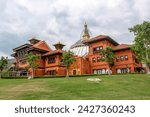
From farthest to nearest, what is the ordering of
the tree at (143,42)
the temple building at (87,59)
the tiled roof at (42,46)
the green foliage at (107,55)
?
the tiled roof at (42,46), the temple building at (87,59), the green foliage at (107,55), the tree at (143,42)

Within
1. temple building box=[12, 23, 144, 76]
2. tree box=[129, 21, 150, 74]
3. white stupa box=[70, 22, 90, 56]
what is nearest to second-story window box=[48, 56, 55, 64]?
temple building box=[12, 23, 144, 76]

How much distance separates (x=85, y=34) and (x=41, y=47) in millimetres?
30031

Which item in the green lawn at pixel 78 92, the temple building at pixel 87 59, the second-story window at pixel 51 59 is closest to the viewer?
the green lawn at pixel 78 92

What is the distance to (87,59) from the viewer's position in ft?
208

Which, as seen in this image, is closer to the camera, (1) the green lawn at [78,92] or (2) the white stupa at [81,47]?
(1) the green lawn at [78,92]

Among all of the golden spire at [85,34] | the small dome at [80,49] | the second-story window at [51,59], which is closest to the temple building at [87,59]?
the second-story window at [51,59]

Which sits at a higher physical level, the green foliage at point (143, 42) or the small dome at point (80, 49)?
the small dome at point (80, 49)

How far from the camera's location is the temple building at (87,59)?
5672cm

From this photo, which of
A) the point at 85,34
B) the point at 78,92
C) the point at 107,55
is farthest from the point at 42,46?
the point at 78,92

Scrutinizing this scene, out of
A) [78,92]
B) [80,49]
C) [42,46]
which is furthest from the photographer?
[80,49]

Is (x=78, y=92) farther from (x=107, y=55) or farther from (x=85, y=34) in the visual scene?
(x=85, y=34)

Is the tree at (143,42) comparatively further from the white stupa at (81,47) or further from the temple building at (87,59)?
the white stupa at (81,47)

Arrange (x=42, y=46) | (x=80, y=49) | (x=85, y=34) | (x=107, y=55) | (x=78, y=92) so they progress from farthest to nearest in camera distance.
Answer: (x=85, y=34) < (x=80, y=49) < (x=42, y=46) < (x=107, y=55) < (x=78, y=92)

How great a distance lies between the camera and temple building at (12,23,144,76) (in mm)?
56719
